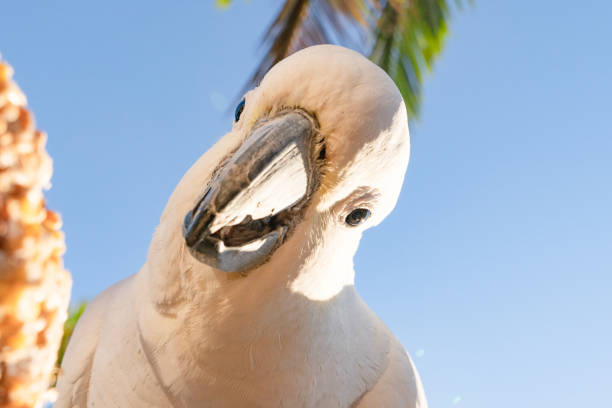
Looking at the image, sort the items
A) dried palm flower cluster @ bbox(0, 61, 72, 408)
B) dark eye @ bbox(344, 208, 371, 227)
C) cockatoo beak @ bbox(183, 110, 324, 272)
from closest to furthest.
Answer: dried palm flower cluster @ bbox(0, 61, 72, 408) → cockatoo beak @ bbox(183, 110, 324, 272) → dark eye @ bbox(344, 208, 371, 227)

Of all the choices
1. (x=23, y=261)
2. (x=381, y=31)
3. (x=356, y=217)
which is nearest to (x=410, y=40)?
(x=381, y=31)

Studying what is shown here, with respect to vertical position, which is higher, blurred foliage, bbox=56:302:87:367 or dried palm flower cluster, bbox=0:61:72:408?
dried palm flower cluster, bbox=0:61:72:408

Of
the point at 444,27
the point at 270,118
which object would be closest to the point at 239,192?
the point at 270,118

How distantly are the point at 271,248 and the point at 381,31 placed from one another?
436 centimetres

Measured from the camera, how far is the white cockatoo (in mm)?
1255

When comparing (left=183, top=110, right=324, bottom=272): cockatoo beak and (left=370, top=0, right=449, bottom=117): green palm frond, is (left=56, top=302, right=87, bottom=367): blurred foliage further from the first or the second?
(left=183, top=110, right=324, bottom=272): cockatoo beak

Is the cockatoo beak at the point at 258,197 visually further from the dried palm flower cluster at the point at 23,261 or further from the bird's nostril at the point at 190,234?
the dried palm flower cluster at the point at 23,261

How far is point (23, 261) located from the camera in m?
0.58

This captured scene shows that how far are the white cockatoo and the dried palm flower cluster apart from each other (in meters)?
0.55

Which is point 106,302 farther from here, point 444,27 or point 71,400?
point 444,27

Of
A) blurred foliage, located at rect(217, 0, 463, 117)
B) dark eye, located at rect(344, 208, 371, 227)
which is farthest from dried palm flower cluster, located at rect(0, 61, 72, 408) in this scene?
blurred foliage, located at rect(217, 0, 463, 117)

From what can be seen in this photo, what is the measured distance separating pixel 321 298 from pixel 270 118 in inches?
21.4

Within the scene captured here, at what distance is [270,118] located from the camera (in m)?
1.45

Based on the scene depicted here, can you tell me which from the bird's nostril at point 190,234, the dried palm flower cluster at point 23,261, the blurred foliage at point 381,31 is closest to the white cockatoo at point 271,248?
the bird's nostril at point 190,234
